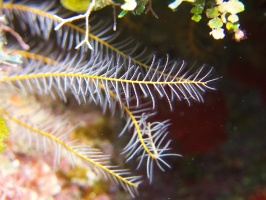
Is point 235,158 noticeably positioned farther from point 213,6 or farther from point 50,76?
point 50,76

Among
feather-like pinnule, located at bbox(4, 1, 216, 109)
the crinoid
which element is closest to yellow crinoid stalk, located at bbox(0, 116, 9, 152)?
the crinoid

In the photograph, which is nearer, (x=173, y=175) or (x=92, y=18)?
(x=92, y=18)

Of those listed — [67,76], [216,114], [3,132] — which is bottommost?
[3,132]

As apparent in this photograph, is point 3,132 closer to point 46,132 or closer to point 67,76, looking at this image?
point 46,132

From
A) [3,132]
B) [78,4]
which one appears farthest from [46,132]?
[78,4]

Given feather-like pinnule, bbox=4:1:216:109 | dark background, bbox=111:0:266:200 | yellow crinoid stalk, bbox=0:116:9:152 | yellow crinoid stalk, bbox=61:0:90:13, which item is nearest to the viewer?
yellow crinoid stalk, bbox=0:116:9:152

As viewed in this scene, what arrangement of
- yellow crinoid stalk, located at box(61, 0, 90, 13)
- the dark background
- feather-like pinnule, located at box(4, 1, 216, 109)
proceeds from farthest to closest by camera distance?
the dark background
feather-like pinnule, located at box(4, 1, 216, 109)
yellow crinoid stalk, located at box(61, 0, 90, 13)

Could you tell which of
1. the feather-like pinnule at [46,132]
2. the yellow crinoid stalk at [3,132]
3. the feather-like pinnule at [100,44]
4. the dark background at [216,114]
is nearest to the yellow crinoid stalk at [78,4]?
the feather-like pinnule at [100,44]

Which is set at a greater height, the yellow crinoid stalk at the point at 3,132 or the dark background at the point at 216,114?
the dark background at the point at 216,114

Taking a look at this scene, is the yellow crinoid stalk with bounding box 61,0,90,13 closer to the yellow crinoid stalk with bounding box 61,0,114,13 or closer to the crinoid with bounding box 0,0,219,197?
the yellow crinoid stalk with bounding box 61,0,114,13

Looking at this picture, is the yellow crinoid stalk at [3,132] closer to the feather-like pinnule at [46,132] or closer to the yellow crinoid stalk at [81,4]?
the feather-like pinnule at [46,132]

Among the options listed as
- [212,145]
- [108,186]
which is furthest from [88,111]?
[212,145]
